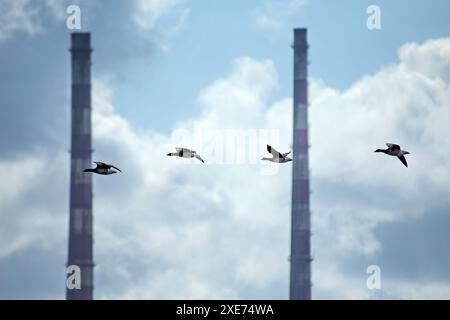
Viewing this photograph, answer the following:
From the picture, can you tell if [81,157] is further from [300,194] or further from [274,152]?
[274,152]

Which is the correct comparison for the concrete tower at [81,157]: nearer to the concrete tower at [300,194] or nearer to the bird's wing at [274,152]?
the concrete tower at [300,194]

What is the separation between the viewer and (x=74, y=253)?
80375 mm

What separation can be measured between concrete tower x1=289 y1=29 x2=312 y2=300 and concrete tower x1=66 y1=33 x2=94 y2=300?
12.8m

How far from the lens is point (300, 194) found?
8144cm

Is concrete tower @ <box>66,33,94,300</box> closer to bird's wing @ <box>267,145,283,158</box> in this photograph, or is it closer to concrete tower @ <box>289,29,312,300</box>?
concrete tower @ <box>289,29,312,300</box>

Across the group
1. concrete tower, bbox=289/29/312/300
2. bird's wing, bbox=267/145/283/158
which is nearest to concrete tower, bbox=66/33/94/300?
concrete tower, bbox=289/29/312/300

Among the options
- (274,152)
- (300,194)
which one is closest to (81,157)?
(300,194)

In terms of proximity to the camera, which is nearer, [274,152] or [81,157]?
[274,152]

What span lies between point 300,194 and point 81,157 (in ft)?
45.5

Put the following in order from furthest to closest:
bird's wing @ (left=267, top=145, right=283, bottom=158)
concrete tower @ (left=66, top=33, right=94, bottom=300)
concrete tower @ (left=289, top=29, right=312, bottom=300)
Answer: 1. concrete tower @ (left=289, top=29, right=312, bottom=300)
2. concrete tower @ (left=66, top=33, right=94, bottom=300)
3. bird's wing @ (left=267, top=145, right=283, bottom=158)

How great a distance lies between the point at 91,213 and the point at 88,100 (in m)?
7.07

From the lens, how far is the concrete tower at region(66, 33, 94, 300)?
80188mm
